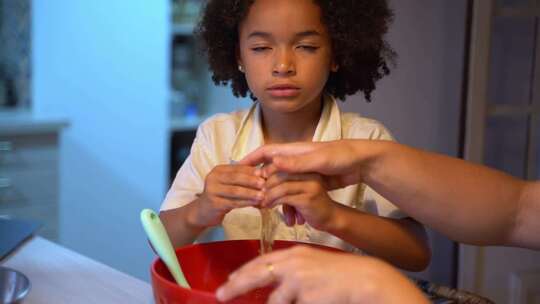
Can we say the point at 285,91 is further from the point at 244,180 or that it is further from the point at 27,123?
the point at 27,123

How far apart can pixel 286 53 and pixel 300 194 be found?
0.23 metres

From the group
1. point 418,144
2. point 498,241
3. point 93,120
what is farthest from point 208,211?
point 93,120

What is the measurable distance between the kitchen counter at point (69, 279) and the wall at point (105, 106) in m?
1.67

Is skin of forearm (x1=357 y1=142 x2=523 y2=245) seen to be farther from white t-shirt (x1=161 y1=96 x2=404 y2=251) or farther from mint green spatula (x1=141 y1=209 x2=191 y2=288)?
mint green spatula (x1=141 y1=209 x2=191 y2=288)

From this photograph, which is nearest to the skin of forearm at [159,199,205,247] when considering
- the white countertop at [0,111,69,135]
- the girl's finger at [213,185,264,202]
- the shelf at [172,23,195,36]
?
the girl's finger at [213,185,264,202]

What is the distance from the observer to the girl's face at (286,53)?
3.05ft

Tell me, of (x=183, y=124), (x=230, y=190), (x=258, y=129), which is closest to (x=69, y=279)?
(x=230, y=190)

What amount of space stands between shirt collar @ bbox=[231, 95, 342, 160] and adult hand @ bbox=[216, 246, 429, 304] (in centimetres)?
49

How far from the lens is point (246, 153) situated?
108 centimetres

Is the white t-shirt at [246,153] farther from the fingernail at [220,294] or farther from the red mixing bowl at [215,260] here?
the fingernail at [220,294]

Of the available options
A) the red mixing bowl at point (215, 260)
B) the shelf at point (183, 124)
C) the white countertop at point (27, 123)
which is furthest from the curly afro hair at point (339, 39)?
the shelf at point (183, 124)

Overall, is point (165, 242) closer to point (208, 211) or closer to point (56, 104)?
point (208, 211)

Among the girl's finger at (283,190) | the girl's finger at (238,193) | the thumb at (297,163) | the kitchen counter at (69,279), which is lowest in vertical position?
the kitchen counter at (69,279)

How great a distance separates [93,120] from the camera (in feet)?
8.75
